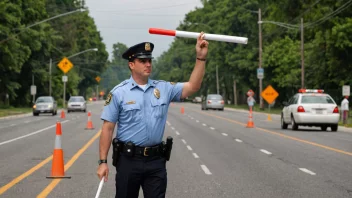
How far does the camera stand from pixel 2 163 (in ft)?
51.8

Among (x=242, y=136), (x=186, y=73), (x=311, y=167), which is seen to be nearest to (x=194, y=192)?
(x=311, y=167)

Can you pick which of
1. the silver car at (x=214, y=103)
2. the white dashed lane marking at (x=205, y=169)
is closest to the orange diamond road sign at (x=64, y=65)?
the silver car at (x=214, y=103)

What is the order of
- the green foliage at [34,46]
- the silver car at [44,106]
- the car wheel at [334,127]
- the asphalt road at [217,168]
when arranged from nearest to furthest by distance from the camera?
the asphalt road at [217,168] < the car wheel at [334,127] < the silver car at [44,106] < the green foliage at [34,46]

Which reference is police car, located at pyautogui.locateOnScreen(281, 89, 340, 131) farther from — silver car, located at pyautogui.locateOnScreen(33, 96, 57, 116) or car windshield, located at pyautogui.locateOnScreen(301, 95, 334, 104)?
silver car, located at pyautogui.locateOnScreen(33, 96, 57, 116)

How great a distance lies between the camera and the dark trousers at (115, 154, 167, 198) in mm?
6020

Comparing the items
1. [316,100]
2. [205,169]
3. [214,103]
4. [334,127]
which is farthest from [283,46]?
[205,169]

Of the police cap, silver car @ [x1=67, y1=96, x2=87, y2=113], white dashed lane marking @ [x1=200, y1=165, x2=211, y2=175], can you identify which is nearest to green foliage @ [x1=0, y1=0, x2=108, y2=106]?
silver car @ [x1=67, y1=96, x2=87, y2=113]

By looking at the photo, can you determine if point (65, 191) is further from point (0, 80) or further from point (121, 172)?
point (0, 80)

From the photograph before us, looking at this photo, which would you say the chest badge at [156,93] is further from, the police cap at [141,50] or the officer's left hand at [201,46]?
the officer's left hand at [201,46]

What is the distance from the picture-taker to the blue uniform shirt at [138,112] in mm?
6027

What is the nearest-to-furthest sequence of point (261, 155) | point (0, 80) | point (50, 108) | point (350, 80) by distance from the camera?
point (261, 155), point (350, 80), point (50, 108), point (0, 80)

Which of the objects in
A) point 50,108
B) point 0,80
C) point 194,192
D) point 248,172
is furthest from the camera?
point 0,80

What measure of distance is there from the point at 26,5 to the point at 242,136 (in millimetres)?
42581

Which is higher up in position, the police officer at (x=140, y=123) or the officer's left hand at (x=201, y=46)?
the officer's left hand at (x=201, y=46)
